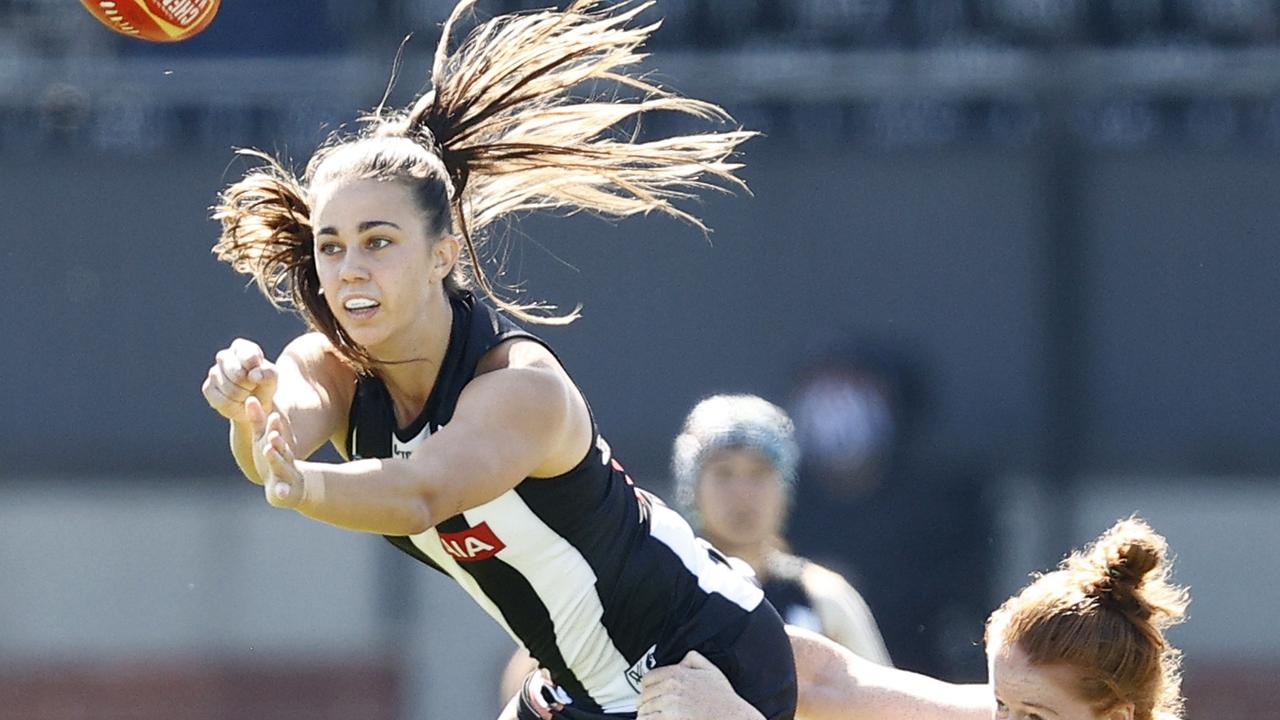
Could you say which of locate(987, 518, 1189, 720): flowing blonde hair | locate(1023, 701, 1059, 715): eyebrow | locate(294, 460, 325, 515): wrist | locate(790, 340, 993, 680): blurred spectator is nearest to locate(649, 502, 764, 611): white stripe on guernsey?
locate(987, 518, 1189, 720): flowing blonde hair

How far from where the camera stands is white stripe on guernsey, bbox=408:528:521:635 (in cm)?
380

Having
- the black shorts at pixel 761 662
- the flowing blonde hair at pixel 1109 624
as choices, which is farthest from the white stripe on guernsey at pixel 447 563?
the flowing blonde hair at pixel 1109 624

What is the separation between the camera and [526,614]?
3852 mm

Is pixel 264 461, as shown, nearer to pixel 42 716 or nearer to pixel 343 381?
pixel 343 381

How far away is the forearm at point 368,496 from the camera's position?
3.31m

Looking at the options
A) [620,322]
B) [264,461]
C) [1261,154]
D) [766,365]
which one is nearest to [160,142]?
[620,322]

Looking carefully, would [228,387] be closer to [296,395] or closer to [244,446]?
[244,446]

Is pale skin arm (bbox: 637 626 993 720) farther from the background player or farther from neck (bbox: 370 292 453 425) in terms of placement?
neck (bbox: 370 292 453 425)

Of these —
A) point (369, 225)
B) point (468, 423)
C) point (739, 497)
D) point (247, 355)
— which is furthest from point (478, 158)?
point (739, 497)

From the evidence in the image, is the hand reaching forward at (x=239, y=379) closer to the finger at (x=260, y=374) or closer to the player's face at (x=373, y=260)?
the finger at (x=260, y=374)

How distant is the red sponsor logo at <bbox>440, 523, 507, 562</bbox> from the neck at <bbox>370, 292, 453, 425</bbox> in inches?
8.1

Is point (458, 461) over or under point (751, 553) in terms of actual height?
under

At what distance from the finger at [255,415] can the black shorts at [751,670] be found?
0.90 meters

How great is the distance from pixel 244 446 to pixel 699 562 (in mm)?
837
